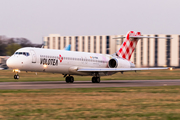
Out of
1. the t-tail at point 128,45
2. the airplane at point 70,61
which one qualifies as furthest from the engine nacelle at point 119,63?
the t-tail at point 128,45

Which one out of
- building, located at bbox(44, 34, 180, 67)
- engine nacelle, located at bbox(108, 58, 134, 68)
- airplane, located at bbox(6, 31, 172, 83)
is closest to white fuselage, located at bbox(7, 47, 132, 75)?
airplane, located at bbox(6, 31, 172, 83)

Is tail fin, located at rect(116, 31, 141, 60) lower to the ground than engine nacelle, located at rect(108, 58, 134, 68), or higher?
higher

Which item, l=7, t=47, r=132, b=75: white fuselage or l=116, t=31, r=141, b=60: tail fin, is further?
l=116, t=31, r=141, b=60: tail fin

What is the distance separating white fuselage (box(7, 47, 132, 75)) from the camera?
92.8 ft

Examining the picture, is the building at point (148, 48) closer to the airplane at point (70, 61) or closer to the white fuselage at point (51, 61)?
the airplane at point (70, 61)

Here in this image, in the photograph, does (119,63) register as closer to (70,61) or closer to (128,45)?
(128,45)

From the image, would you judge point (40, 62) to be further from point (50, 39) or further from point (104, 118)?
point (50, 39)

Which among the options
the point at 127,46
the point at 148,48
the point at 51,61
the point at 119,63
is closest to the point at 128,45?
the point at 127,46

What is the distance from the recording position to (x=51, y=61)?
1184 inches

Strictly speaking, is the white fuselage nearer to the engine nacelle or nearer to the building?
the engine nacelle

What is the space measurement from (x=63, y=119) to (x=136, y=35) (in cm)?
3152

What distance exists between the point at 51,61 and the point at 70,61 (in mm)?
2779

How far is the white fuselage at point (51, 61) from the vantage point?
2830 cm

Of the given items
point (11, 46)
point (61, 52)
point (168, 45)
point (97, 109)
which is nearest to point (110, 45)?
point (168, 45)
